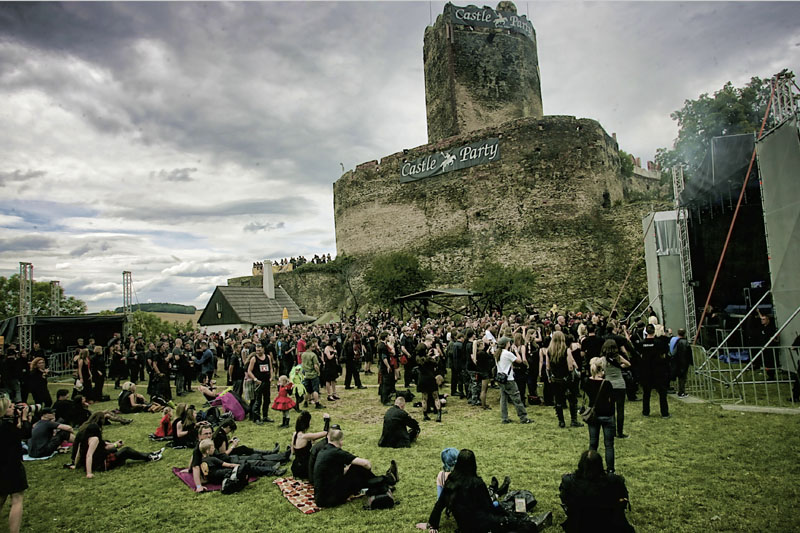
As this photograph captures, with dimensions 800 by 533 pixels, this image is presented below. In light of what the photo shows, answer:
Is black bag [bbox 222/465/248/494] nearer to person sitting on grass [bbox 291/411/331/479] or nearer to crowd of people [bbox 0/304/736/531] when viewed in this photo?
crowd of people [bbox 0/304/736/531]

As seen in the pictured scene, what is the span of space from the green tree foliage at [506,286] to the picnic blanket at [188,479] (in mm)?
17498

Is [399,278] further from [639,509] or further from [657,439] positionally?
[639,509]

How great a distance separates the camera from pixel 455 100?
32188 millimetres

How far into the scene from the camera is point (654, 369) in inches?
323

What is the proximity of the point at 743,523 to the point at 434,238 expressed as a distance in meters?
27.0

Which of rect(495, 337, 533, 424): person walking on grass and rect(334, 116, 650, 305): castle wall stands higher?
rect(334, 116, 650, 305): castle wall

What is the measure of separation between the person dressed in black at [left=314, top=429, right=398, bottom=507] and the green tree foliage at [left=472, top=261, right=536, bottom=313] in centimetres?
1774

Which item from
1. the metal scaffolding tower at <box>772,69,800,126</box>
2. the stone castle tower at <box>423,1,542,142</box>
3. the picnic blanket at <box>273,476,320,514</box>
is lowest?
the picnic blanket at <box>273,476,320,514</box>

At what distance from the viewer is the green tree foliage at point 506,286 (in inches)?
917

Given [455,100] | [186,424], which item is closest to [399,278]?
[455,100]

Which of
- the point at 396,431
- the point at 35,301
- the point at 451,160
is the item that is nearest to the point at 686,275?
the point at 396,431

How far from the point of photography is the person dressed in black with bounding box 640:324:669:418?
7.93 m

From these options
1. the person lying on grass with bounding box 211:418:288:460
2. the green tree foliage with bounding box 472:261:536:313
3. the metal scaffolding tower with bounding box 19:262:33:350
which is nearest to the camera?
the person lying on grass with bounding box 211:418:288:460

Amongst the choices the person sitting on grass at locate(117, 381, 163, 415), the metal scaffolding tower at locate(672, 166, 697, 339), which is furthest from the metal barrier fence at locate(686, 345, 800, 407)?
the person sitting on grass at locate(117, 381, 163, 415)
